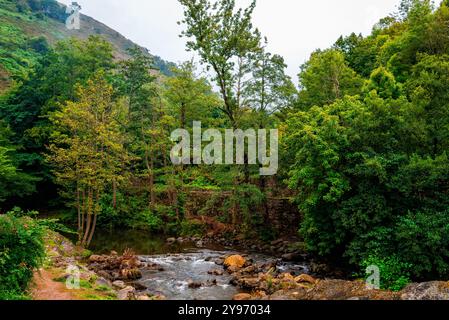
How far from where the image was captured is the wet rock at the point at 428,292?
9.02 meters

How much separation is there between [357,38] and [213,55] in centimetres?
2156

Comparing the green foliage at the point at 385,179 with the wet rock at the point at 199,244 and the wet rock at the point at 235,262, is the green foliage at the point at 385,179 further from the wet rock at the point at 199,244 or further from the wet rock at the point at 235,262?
the wet rock at the point at 199,244

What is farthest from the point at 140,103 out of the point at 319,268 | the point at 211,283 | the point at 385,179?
the point at 385,179

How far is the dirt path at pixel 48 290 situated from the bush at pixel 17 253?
493 mm

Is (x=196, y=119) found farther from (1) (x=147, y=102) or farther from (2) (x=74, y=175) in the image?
(2) (x=74, y=175)

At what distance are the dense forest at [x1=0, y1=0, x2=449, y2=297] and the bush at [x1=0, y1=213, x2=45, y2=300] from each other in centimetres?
4

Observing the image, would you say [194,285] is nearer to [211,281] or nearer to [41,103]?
[211,281]

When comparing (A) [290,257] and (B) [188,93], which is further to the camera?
(B) [188,93]

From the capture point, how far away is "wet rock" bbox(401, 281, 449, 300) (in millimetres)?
9016

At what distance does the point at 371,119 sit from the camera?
1634cm

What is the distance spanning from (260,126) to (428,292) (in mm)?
15837

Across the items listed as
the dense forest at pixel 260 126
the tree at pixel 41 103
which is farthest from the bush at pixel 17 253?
the tree at pixel 41 103

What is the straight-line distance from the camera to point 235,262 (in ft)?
59.6

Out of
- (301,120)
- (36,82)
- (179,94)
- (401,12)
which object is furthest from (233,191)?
(401,12)
